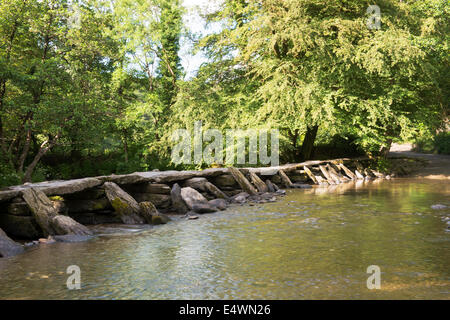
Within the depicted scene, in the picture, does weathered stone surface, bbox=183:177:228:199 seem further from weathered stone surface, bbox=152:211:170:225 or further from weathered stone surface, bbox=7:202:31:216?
weathered stone surface, bbox=7:202:31:216

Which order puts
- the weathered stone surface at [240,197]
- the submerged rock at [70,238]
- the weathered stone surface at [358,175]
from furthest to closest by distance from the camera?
the weathered stone surface at [358,175] < the weathered stone surface at [240,197] < the submerged rock at [70,238]

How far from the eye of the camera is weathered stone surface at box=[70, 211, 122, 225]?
1082cm

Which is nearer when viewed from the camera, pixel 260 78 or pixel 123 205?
pixel 123 205

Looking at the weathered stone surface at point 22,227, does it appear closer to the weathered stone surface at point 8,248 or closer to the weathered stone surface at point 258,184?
the weathered stone surface at point 8,248

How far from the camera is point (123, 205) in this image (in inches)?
416

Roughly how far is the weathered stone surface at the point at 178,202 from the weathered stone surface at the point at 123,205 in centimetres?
174

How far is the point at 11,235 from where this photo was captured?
9.20 metres

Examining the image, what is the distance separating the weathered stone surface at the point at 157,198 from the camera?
12461mm

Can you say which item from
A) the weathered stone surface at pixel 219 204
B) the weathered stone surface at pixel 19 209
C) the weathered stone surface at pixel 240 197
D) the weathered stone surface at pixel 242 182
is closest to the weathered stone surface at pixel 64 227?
the weathered stone surface at pixel 19 209

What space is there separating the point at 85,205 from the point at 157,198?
2343 mm

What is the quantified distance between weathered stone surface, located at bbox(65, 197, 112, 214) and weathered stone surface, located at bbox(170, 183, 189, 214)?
2170mm

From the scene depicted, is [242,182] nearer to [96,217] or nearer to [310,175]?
[310,175]

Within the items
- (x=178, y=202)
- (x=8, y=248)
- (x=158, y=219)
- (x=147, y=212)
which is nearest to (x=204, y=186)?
(x=178, y=202)
